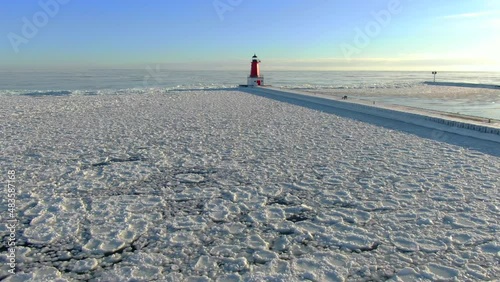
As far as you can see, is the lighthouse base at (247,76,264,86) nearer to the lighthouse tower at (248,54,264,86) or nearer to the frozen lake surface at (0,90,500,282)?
the lighthouse tower at (248,54,264,86)

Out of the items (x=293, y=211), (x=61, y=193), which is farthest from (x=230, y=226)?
(x=61, y=193)

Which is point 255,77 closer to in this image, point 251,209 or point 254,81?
point 254,81

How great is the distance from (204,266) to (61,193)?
2.52 m

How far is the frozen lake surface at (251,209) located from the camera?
302 centimetres

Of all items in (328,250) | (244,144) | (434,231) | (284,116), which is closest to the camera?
(328,250)

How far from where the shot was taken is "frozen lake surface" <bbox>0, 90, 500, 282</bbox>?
9.91 ft

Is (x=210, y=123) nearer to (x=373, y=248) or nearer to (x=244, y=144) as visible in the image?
(x=244, y=144)

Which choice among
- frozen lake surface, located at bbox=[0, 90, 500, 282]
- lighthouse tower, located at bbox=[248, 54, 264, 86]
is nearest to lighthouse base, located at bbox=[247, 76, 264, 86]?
lighthouse tower, located at bbox=[248, 54, 264, 86]

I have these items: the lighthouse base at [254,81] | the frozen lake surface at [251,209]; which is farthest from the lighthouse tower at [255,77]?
the frozen lake surface at [251,209]

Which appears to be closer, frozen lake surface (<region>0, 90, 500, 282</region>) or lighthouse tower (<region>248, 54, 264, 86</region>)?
frozen lake surface (<region>0, 90, 500, 282</region>)

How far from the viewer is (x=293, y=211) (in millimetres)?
4133

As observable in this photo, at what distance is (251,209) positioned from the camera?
418 cm

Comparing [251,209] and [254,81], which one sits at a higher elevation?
[254,81]

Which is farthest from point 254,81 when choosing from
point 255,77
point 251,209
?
point 251,209
